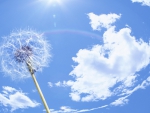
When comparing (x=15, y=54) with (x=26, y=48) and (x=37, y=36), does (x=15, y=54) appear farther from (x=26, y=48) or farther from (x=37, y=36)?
(x=37, y=36)

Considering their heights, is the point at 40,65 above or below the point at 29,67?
above

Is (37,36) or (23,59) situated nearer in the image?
(23,59)

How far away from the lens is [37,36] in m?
14.4

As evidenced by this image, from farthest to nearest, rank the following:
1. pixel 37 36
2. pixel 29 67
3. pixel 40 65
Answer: pixel 37 36
pixel 40 65
pixel 29 67

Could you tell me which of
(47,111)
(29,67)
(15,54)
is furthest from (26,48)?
(47,111)

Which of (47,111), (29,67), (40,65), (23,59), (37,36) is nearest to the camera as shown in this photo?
(47,111)

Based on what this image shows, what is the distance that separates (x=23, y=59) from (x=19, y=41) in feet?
6.55

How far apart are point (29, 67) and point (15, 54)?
2.07 metres

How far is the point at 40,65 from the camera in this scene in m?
12.5

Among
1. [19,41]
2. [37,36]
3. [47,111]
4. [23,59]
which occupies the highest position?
[37,36]

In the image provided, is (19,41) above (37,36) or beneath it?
beneath

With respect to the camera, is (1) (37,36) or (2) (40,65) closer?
(2) (40,65)

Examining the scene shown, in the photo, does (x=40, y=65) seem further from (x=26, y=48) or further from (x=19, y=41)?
(x=19, y=41)

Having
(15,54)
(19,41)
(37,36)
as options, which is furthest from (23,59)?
(37,36)
